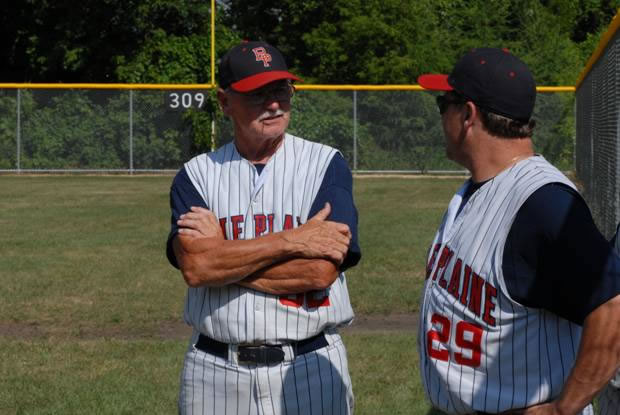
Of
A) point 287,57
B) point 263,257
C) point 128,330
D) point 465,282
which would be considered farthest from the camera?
point 287,57

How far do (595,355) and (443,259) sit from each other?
588mm

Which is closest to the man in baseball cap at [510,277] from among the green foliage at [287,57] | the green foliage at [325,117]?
the green foliage at [287,57]

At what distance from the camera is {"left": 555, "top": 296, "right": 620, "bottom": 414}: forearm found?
8.76ft

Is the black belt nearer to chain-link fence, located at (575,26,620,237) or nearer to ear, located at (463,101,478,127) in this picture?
ear, located at (463,101,478,127)

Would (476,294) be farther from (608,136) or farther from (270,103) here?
(608,136)

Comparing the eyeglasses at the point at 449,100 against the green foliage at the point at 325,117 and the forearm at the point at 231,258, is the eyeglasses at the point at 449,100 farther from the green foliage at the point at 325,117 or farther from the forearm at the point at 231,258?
the green foliage at the point at 325,117

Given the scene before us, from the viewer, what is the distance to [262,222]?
3.68 m

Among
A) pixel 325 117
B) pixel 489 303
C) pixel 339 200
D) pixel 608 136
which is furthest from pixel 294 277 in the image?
pixel 325 117

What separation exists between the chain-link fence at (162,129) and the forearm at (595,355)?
2597 cm

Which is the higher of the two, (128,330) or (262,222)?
(262,222)

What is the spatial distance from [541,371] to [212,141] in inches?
Result: 1033

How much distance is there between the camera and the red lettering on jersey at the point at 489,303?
2834mm

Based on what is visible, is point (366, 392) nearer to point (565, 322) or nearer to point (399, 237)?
point (565, 322)

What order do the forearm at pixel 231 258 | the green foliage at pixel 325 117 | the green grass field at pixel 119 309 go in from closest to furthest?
the forearm at pixel 231 258 < the green grass field at pixel 119 309 < the green foliage at pixel 325 117
